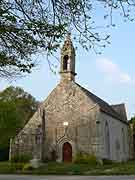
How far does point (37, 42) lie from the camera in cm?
851

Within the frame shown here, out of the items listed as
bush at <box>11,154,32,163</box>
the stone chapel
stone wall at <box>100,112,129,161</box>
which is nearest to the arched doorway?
the stone chapel

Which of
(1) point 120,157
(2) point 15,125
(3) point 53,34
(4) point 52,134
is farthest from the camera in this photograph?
(2) point 15,125

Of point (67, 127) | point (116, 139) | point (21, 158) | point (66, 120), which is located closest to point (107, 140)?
point (116, 139)

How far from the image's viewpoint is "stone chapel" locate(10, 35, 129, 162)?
34.2 metres

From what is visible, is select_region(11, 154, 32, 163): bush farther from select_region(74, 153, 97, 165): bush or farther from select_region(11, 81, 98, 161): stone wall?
select_region(74, 153, 97, 165): bush

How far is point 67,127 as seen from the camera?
35688 millimetres

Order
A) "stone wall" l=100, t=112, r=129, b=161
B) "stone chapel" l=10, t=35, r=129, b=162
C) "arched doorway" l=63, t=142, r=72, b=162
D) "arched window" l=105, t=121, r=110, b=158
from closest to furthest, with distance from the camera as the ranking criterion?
"stone chapel" l=10, t=35, r=129, b=162
"arched doorway" l=63, t=142, r=72, b=162
"stone wall" l=100, t=112, r=129, b=161
"arched window" l=105, t=121, r=110, b=158

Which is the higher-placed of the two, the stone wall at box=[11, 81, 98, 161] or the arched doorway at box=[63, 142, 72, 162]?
the stone wall at box=[11, 81, 98, 161]

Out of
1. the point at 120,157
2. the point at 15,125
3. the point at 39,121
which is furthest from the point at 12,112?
the point at 120,157

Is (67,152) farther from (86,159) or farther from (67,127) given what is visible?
(86,159)

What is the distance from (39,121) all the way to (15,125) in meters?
10.8

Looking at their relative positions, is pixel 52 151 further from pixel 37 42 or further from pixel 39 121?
pixel 37 42

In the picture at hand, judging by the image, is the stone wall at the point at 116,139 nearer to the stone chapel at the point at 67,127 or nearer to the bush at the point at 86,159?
the stone chapel at the point at 67,127

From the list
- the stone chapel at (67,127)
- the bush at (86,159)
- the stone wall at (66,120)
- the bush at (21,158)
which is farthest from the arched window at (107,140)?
the bush at (21,158)
